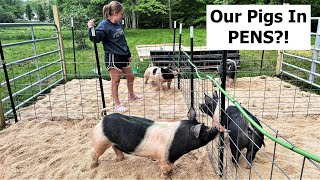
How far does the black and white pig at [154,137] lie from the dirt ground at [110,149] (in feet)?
0.92

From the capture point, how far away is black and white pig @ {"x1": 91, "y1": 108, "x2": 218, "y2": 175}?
2341 millimetres

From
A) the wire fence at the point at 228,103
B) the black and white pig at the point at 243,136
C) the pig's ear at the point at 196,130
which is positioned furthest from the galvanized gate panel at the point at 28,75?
the black and white pig at the point at 243,136

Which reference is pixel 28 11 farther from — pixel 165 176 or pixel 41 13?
pixel 165 176

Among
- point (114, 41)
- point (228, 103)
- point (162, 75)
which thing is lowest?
point (228, 103)

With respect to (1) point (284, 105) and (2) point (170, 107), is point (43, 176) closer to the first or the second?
(2) point (170, 107)

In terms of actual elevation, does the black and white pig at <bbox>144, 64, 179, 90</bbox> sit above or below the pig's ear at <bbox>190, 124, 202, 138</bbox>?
above

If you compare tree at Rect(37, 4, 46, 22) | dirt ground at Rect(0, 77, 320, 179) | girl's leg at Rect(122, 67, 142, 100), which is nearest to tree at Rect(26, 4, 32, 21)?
tree at Rect(37, 4, 46, 22)

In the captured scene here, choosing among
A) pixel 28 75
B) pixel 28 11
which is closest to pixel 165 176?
pixel 28 75

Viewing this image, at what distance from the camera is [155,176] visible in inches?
101

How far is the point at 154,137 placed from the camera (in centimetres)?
243

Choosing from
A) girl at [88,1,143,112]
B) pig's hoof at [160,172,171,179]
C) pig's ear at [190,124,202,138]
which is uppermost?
girl at [88,1,143,112]

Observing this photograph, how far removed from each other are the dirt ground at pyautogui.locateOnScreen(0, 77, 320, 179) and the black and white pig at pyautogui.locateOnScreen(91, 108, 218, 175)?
11.0 inches

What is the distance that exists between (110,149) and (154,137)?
2.87ft

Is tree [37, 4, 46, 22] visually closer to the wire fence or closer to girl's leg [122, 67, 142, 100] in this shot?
the wire fence
